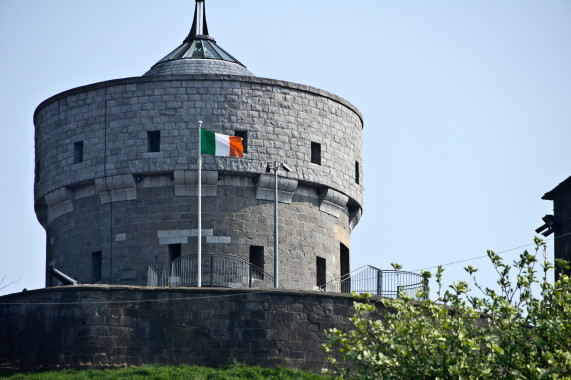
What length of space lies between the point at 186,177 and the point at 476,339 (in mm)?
16361

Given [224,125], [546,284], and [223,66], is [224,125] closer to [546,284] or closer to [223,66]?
[223,66]

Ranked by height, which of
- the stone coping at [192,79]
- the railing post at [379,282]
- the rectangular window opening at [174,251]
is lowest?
the railing post at [379,282]

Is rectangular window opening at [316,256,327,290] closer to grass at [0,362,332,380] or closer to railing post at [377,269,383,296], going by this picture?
railing post at [377,269,383,296]

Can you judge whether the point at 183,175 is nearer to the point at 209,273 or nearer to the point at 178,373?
the point at 209,273

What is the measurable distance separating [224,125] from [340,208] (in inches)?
191

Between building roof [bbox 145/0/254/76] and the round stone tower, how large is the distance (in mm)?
396

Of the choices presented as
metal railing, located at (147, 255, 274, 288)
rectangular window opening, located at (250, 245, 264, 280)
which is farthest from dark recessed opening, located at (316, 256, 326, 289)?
metal railing, located at (147, 255, 274, 288)

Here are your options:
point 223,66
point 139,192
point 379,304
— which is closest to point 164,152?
point 139,192

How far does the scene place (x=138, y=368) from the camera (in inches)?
1681

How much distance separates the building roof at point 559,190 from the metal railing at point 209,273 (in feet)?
37.7

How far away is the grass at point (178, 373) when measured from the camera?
42125mm

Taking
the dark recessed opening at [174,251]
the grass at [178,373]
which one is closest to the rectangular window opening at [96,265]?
the dark recessed opening at [174,251]

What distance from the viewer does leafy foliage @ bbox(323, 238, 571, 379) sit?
32406 millimetres

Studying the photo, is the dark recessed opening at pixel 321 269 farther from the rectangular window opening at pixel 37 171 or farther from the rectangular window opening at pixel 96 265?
the rectangular window opening at pixel 37 171
